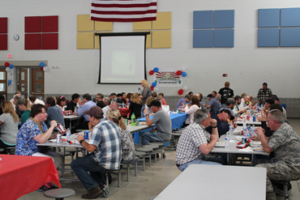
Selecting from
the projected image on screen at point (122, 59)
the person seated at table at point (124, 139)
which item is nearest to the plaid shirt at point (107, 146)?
the person seated at table at point (124, 139)

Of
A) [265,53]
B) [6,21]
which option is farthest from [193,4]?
[6,21]

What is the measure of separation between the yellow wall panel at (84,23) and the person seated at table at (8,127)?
33.4 feet

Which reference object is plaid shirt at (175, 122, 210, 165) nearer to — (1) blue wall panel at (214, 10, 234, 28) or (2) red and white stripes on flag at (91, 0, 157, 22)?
(1) blue wall panel at (214, 10, 234, 28)

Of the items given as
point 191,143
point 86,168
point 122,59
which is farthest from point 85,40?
point 191,143

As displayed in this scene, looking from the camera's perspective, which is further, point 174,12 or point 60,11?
point 60,11

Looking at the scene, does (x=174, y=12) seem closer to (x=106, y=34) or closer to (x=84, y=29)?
(x=106, y=34)

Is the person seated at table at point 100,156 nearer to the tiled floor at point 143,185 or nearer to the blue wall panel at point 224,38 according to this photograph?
the tiled floor at point 143,185

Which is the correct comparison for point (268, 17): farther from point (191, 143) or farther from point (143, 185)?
point (191, 143)

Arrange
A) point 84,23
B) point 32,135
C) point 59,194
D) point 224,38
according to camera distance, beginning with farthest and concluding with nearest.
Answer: point 84,23
point 224,38
point 32,135
point 59,194

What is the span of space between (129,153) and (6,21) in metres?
14.6

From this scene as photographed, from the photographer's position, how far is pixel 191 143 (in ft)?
12.7

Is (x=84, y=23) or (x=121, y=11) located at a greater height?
(x=121, y=11)

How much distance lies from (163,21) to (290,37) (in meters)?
5.90

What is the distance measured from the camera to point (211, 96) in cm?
1187
